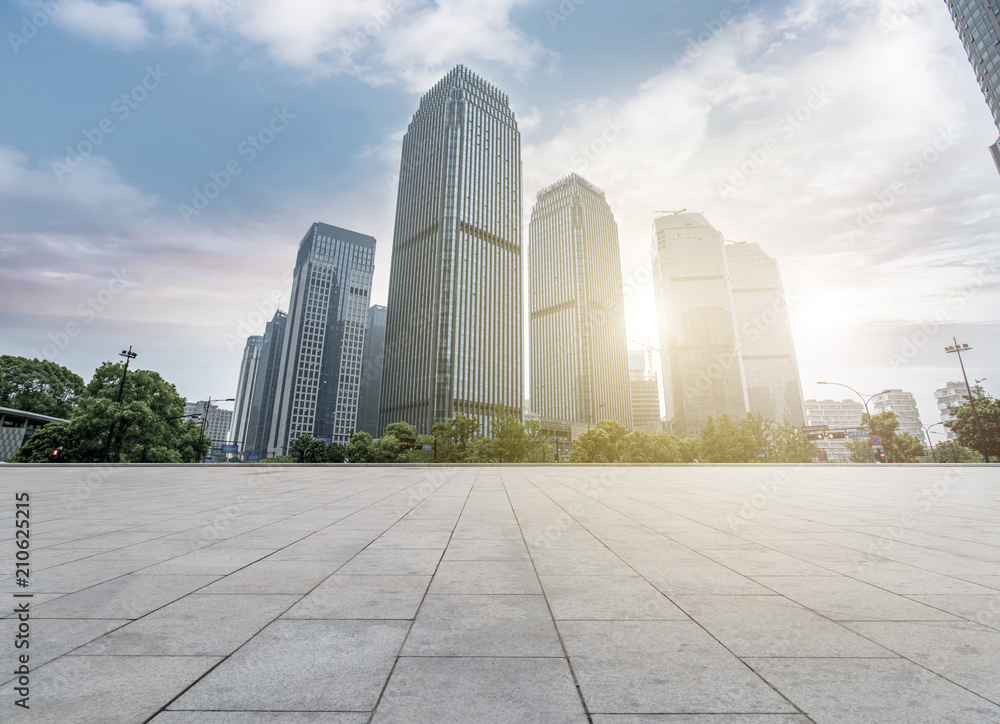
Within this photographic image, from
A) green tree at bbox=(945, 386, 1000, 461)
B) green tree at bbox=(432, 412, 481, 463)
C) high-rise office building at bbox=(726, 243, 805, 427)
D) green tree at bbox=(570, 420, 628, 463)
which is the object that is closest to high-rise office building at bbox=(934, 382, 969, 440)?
high-rise office building at bbox=(726, 243, 805, 427)

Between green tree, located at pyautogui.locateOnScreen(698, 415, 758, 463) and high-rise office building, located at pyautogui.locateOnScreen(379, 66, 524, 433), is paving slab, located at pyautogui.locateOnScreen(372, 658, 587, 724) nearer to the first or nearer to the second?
green tree, located at pyautogui.locateOnScreen(698, 415, 758, 463)

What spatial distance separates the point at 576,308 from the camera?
16588 cm

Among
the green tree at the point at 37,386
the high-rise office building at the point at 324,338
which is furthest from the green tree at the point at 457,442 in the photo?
the high-rise office building at the point at 324,338

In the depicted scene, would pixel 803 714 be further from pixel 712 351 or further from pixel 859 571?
pixel 712 351

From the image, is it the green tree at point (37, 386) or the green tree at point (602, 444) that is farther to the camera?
the green tree at point (602, 444)

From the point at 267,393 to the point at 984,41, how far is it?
730 ft

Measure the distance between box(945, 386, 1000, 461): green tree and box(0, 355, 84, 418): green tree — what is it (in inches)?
4397

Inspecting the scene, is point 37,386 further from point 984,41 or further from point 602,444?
point 984,41

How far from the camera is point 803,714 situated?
2078 millimetres

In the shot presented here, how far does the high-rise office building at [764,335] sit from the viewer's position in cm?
17325

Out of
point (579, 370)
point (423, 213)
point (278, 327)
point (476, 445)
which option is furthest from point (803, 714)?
point (278, 327)

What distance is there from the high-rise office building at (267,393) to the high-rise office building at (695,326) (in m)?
161

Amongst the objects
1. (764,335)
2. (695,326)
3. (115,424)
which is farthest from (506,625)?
(764,335)

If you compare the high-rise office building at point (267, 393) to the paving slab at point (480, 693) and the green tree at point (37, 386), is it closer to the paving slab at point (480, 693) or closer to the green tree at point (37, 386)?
the green tree at point (37, 386)
